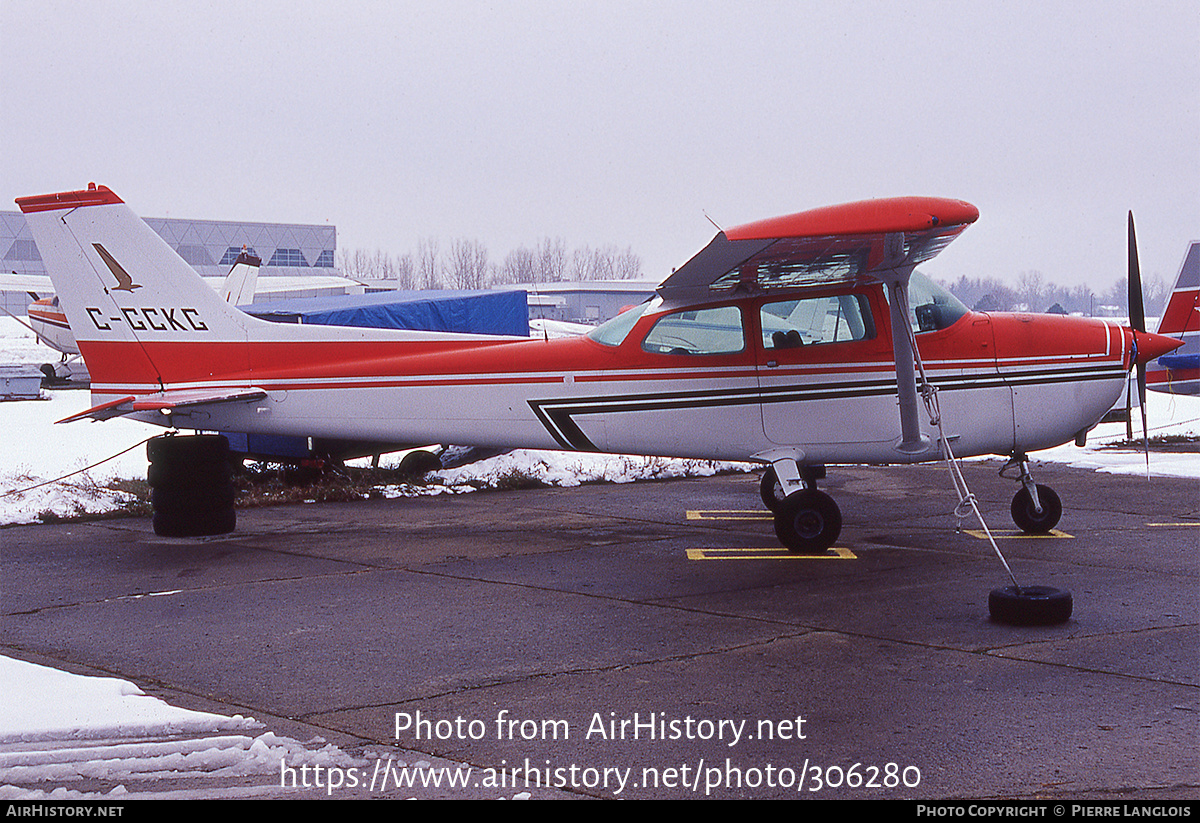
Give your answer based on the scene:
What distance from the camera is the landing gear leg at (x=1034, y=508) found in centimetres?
915

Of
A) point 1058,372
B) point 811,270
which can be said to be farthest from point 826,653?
point 1058,372

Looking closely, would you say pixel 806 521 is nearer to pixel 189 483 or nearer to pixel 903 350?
pixel 903 350

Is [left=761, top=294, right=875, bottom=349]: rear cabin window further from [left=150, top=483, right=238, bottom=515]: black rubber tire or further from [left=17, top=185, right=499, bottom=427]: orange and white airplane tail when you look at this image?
[left=150, top=483, right=238, bottom=515]: black rubber tire

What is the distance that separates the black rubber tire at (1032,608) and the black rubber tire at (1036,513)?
319 centimetres

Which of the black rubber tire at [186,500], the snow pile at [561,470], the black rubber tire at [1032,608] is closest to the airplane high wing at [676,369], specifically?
the black rubber tire at [186,500]

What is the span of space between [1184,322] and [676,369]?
10105 millimetres

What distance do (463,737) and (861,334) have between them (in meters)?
5.45

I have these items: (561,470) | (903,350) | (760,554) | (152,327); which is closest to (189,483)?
(152,327)

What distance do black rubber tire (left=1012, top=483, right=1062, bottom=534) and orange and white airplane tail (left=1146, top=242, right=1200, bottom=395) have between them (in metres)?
6.50

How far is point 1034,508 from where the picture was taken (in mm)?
9180

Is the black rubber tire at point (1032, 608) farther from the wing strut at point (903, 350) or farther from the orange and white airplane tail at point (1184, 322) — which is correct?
the orange and white airplane tail at point (1184, 322)

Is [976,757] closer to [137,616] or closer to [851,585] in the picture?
[851,585]

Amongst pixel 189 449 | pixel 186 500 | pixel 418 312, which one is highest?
pixel 418 312

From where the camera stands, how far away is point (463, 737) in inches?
166
